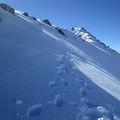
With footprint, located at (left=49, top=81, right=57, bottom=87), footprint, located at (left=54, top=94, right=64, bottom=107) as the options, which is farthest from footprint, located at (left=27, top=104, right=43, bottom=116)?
footprint, located at (left=49, top=81, right=57, bottom=87)

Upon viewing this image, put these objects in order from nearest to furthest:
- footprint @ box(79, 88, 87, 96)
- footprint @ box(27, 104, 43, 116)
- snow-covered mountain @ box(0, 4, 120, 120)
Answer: footprint @ box(27, 104, 43, 116), snow-covered mountain @ box(0, 4, 120, 120), footprint @ box(79, 88, 87, 96)

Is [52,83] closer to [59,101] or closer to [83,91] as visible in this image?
[83,91]

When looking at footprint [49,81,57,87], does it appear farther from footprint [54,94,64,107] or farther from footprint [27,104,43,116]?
footprint [27,104,43,116]

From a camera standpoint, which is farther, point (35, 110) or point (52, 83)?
point (52, 83)

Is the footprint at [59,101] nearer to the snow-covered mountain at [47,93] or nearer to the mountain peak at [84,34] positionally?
the snow-covered mountain at [47,93]

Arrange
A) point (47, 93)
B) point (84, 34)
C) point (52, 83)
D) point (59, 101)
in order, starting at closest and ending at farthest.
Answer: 1. point (59, 101)
2. point (47, 93)
3. point (52, 83)
4. point (84, 34)

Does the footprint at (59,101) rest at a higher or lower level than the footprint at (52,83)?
lower

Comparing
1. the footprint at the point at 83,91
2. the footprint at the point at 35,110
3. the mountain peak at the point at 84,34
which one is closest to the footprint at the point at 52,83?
the footprint at the point at 83,91

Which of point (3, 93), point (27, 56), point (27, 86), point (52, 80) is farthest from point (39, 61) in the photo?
point (3, 93)

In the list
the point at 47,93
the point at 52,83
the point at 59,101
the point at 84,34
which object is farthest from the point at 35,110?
the point at 84,34

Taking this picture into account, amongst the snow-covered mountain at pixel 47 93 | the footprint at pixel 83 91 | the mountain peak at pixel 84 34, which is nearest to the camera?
the snow-covered mountain at pixel 47 93

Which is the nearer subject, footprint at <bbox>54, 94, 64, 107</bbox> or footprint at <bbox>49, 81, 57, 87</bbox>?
footprint at <bbox>54, 94, 64, 107</bbox>

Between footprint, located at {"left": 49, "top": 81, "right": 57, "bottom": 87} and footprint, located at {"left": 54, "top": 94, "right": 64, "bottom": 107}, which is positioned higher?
footprint, located at {"left": 49, "top": 81, "right": 57, "bottom": 87}

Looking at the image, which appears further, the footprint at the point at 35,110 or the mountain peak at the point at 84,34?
the mountain peak at the point at 84,34
